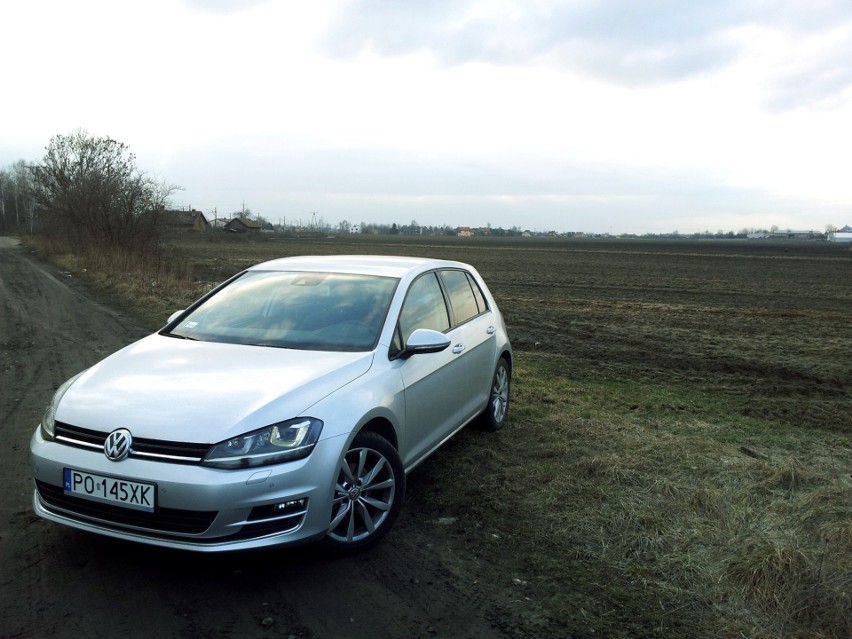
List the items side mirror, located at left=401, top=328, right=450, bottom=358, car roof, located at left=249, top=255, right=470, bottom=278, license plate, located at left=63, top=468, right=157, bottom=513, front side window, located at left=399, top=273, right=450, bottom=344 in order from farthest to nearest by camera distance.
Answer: car roof, located at left=249, top=255, right=470, bottom=278
front side window, located at left=399, top=273, right=450, bottom=344
side mirror, located at left=401, top=328, right=450, bottom=358
license plate, located at left=63, top=468, right=157, bottom=513

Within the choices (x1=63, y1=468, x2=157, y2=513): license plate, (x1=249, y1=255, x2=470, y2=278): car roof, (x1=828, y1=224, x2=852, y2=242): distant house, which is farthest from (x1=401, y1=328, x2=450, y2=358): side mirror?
(x1=828, y1=224, x2=852, y2=242): distant house

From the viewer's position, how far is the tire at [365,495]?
12.4 feet

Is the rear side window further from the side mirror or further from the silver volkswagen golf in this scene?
the side mirror

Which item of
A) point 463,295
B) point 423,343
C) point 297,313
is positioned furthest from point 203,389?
point 463,295

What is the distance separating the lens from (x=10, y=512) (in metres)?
4.33

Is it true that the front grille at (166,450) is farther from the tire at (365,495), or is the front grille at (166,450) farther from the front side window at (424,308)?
the front side window at (424,308)

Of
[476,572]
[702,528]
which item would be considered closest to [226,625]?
[476,572]

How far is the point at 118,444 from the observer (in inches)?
134

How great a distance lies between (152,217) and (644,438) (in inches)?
967

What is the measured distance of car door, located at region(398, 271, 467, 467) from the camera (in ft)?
14.8

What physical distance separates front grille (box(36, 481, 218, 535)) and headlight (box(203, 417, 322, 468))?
26 cm

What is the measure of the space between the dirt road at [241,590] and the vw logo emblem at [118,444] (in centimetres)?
67

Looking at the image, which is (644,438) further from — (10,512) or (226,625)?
(10,512)

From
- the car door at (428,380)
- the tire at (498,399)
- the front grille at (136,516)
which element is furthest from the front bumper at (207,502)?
the tire at (498,399)
